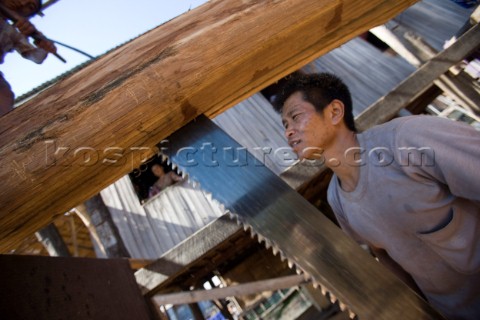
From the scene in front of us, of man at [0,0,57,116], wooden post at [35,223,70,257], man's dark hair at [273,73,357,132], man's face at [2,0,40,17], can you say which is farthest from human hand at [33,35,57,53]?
man's dark hair at [273,73,357,132]

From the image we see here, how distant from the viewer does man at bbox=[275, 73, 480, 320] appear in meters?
1.22

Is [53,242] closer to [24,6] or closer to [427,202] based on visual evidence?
[24,6]

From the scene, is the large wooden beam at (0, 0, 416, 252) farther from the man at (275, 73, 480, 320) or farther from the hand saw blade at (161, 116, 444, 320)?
the man at (275, 73, 480, 320)

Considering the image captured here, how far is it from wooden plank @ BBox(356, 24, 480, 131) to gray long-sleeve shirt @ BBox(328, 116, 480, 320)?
115 inches

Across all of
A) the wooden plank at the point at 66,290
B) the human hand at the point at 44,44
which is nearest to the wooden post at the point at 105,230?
the human hand at the point at 44,44

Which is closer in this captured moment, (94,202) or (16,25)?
Result: (16,25)

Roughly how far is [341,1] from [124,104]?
0.89 metres

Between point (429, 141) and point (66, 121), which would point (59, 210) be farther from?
point (429, 141)

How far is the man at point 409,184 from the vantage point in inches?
48.2

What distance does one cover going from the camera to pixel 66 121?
37.7 inches

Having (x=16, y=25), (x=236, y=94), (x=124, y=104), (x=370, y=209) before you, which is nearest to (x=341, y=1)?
(x=236, y=94)

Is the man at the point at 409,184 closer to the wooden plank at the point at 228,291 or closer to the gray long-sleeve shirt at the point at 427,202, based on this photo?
the gray long-sleeve shirt at the point at 427,202

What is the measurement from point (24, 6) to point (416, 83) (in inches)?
208

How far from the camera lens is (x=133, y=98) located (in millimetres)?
986
